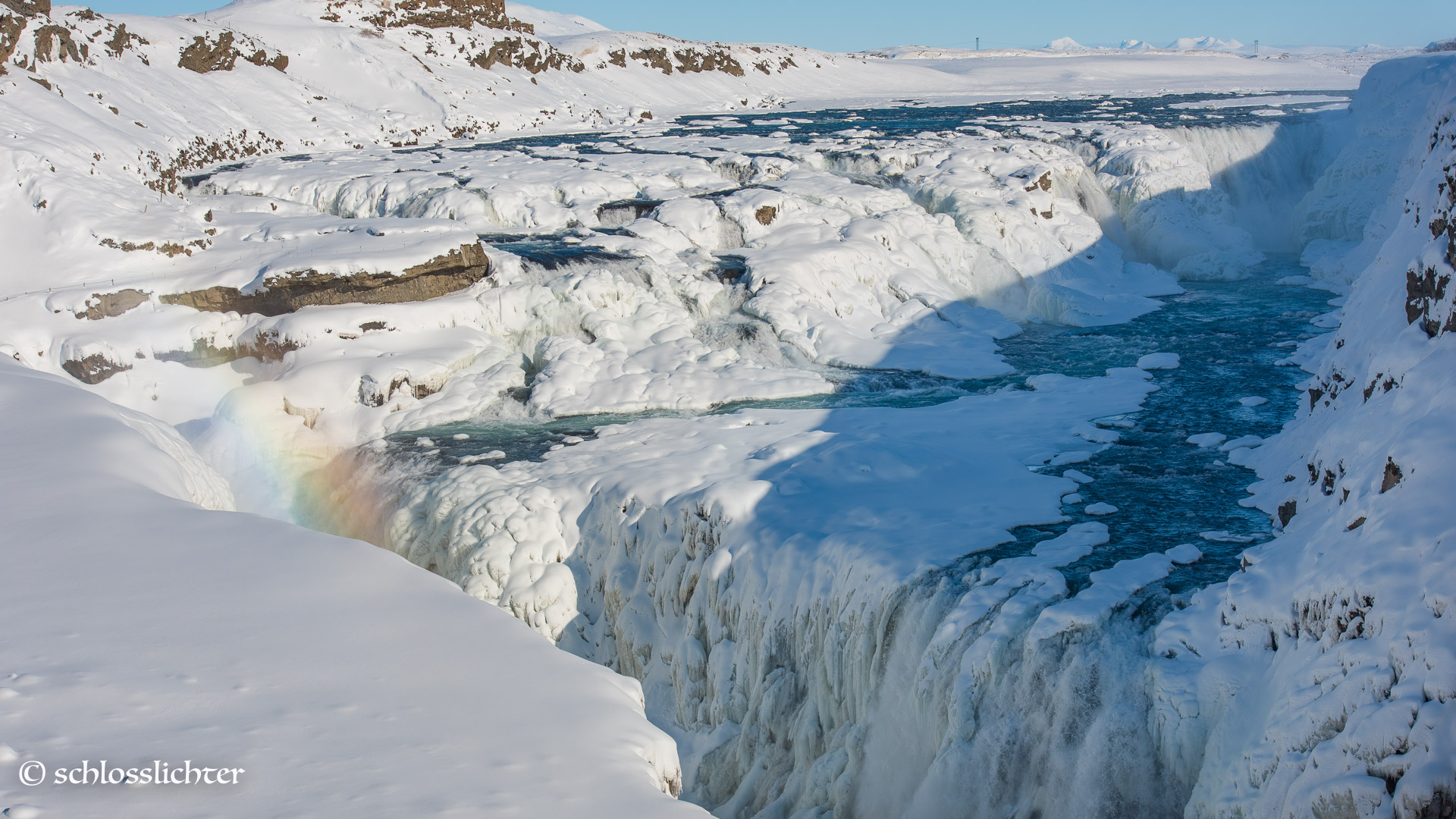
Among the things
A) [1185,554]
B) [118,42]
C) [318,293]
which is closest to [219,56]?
[118,42]

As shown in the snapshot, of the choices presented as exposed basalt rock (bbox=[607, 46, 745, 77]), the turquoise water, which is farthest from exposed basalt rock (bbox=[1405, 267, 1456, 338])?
exposed basalt rock (bbox=[607, 46, 745, 77])

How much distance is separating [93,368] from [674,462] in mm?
7186

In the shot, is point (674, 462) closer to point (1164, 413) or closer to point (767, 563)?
point (767, 563)

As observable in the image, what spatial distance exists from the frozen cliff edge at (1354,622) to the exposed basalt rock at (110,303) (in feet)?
39.0

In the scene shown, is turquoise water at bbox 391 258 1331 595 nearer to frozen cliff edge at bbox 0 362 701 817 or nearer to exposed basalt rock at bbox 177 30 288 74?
frozen cliff edge at bbox 0 362 701 817

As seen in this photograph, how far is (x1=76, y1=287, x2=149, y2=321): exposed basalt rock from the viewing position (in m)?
11.6

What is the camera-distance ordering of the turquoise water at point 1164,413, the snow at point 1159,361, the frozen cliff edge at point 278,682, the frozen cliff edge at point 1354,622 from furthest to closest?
1. the snow at point 1159,361
2. the turquoise water at point 1164,413
3. the frozen cliff edge at point 1354,622
4. the frozen cliff edge at point 278,682

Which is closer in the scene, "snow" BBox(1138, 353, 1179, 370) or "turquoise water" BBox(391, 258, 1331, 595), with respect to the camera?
"turquoise water" BBox(391, 258, 1331, 595)

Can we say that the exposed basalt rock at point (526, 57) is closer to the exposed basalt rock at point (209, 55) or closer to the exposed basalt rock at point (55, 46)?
the exposed basalt rock at point (209, 55)

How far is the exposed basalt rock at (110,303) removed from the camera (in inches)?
456

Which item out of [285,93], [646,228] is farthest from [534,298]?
[285,93]

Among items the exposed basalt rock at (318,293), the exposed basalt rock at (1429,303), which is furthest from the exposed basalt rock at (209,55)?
the exposed basalt rock at (1429,303)

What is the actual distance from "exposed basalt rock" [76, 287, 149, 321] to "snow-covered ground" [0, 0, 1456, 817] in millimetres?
51

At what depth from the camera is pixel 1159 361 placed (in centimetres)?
1294
